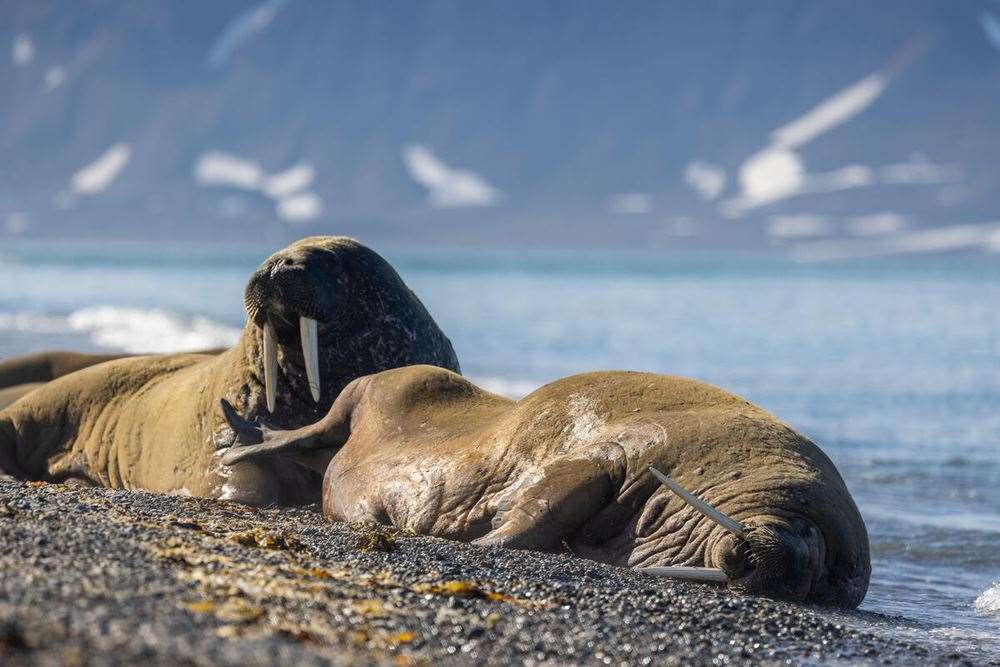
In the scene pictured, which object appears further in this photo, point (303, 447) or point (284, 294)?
point (284, 294)

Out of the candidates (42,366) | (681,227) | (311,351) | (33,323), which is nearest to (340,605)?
(311,351)

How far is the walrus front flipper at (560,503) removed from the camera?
5.76 m

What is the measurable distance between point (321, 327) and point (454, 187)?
19038cm

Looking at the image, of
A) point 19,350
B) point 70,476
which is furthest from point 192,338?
→ point 70,476

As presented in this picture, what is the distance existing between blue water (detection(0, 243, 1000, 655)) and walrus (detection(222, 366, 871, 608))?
49cm

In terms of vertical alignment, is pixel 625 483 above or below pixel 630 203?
below

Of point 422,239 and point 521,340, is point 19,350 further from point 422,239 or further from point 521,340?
point 422,239

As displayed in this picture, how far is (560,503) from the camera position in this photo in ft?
19.1

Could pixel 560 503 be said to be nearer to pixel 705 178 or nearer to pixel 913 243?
pixel 913 243

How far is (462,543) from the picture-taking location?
19.3 feet

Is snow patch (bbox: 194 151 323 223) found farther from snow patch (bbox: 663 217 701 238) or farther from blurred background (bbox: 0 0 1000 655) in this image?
snow patch (bbox: 663 217 701 238)

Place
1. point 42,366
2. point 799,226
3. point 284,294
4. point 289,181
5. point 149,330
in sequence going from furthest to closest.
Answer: point 289,181 → point 799,226 → point 149,330 → point 42,366 → point 284,294

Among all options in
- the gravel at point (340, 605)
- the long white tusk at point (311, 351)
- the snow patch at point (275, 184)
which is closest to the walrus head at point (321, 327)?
the long white tusk at point (311, 351)

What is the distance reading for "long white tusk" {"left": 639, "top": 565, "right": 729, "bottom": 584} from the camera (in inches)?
213
